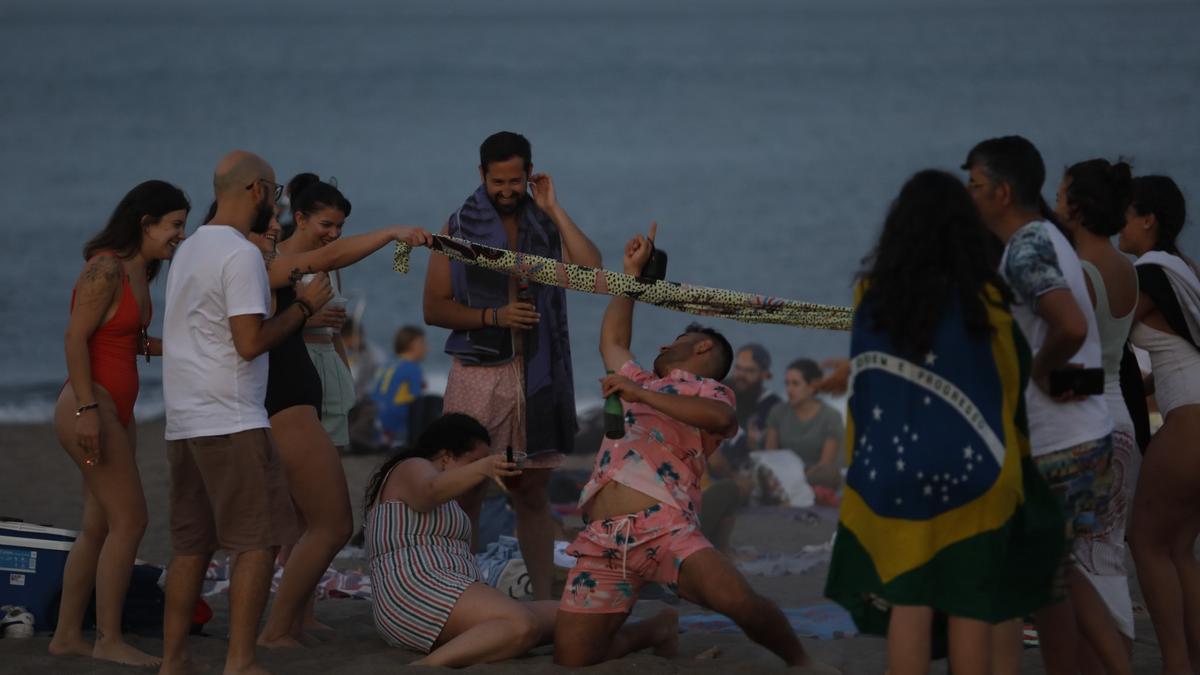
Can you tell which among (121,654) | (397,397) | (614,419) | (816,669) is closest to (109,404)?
(121,654)

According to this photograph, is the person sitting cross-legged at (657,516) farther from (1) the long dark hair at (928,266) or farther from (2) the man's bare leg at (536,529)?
(1) the long dark hair at (928,266)

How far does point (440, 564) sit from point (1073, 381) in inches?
97.8

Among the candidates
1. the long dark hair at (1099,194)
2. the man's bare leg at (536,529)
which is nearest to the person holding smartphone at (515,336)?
the man's bare leg at (536,529)

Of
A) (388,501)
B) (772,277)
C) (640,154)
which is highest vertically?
(640,154)

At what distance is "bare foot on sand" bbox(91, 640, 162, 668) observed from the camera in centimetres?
533

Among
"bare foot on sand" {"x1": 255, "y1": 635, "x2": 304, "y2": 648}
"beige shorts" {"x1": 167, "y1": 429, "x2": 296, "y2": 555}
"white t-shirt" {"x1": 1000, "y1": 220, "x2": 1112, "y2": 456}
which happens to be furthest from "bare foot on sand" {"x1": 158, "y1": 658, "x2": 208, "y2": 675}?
"white t-shirt" {"x1": 1000, "y1": 220, "x2": 1112, "y2": 456}

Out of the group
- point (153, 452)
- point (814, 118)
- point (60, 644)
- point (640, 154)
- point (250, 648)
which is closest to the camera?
point (250, 648)

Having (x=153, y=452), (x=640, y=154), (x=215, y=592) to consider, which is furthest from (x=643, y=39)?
(x=215, y=592)

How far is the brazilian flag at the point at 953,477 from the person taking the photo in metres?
4.03

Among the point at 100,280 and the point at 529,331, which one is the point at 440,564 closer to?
the point at 529,331

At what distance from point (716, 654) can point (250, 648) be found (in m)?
1.74

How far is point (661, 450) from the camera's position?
209 inches

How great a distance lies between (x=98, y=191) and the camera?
140 ft

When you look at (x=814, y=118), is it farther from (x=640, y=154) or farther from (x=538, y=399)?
(x=538, y=399)
